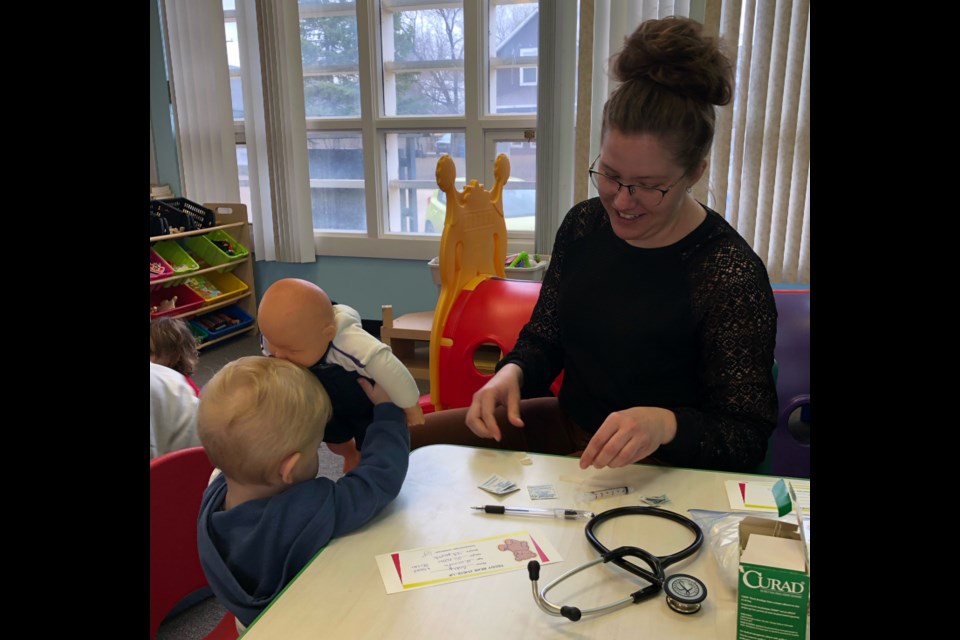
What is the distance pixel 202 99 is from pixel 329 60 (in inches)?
35.8

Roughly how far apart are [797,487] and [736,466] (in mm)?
125

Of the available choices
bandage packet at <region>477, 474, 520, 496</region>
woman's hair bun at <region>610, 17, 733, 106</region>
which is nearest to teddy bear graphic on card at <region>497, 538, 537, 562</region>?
bandage packet at <region>477, 474, 520, 496</region>

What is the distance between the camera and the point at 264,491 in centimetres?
98

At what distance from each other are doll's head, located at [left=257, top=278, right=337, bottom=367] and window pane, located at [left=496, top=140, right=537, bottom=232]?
2.99 metres

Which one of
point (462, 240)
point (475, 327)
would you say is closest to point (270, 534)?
point (475, 327)

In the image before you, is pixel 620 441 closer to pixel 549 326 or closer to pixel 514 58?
pixel 549 326

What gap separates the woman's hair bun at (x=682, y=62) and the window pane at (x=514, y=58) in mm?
Result: 2615

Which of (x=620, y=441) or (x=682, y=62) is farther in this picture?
(x=682, y=62)

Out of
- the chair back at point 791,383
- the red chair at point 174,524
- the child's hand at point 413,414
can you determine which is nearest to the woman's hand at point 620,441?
the child's hand at point 413,414

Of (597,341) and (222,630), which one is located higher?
(597,341)

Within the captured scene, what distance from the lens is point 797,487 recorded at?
3.64ft

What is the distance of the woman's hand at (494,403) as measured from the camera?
1282 millimetres
